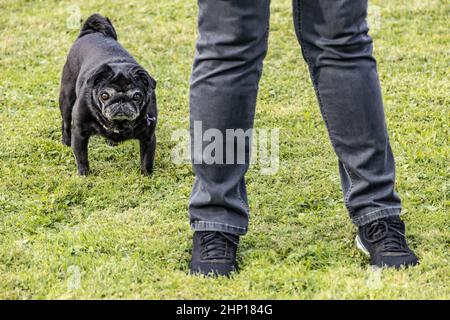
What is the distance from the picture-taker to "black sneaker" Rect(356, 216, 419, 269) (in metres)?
2.94

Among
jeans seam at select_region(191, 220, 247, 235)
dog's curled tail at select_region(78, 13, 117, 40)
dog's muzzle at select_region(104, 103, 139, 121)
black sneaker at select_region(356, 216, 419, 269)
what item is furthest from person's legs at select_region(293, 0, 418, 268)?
dog's curled tail at select_region(78, 13, 117, 40)

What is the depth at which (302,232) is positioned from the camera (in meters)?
3.43

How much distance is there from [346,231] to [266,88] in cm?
260

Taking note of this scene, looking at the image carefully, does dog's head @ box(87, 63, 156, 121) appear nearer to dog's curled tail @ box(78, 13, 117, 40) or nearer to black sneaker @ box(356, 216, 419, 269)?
dog's curled tail @ box(78, 13, 117, 40)

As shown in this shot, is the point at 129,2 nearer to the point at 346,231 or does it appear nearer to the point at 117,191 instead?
the point at 117,191

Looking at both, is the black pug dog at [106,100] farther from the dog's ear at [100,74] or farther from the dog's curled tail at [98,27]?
the dog's curled tail at [98,27]

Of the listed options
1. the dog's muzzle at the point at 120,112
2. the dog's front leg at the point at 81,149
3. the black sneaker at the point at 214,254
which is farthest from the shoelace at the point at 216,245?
the dog's front leg at the point at 81,149

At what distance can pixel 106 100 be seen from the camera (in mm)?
4117

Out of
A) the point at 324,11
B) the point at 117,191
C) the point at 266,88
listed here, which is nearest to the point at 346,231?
the point at 324,11

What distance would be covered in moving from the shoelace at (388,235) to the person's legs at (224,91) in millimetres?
506

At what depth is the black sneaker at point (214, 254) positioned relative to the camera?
9.57ft

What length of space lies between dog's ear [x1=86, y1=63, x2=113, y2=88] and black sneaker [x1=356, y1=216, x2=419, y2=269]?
1.80 meters
